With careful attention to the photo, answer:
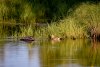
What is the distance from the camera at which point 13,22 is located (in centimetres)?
2917

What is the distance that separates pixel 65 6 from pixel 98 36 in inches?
303

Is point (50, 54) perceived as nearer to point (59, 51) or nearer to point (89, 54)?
point (59, 51)

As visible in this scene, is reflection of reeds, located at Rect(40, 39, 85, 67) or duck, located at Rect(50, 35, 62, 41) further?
duck, located at Rect(50, 35, 62, 41)

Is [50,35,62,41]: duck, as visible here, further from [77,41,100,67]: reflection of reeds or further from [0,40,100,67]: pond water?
[77,41,100,67]: reflection of reeds

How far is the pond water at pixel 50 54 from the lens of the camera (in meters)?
14.7

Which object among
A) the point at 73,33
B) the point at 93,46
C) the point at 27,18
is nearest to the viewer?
the point at 93,46

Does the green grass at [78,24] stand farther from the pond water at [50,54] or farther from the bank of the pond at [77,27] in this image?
the pond water at [50,54]

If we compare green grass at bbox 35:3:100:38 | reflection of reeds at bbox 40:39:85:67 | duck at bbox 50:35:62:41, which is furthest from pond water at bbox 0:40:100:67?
green grass at bbox 35:3:100:38

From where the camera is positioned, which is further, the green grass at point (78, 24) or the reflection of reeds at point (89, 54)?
the green grass at point (78, 24)

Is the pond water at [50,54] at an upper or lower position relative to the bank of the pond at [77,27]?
lower

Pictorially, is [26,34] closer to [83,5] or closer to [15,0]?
[83,5]

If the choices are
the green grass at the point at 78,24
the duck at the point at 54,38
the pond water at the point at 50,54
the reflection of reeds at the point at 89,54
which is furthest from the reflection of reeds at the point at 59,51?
the green grass at the point at 78,24

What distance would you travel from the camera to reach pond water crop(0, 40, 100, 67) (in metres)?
14.7

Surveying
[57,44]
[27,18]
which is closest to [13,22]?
[27,18]
